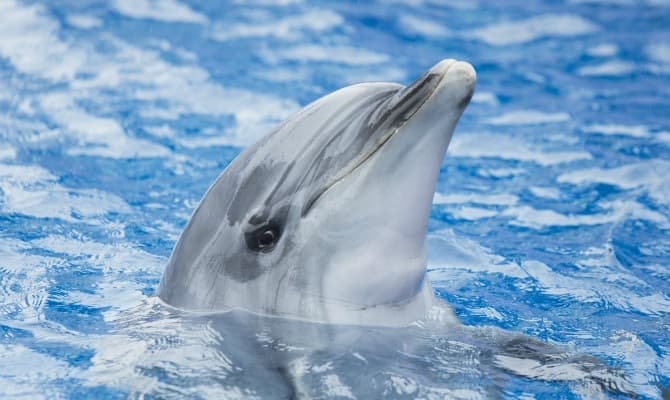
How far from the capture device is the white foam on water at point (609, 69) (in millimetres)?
11711

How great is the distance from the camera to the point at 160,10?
13258 millimetres

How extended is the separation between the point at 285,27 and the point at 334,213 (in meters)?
9.28

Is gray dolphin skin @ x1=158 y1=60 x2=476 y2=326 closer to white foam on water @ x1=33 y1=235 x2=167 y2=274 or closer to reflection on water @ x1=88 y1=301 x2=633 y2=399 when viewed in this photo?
reflection on water @ x1=88 y1=301 x2=633 y2=399

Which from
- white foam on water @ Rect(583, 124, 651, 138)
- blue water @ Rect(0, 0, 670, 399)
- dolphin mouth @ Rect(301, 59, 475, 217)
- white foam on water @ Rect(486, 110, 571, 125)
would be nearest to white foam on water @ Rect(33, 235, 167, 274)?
blue water @ Rect(0, 0, 670, 399)

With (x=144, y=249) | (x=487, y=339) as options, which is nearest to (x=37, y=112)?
(x=144, y=249)

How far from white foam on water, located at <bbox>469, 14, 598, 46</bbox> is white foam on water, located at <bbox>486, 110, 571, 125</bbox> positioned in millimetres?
2613

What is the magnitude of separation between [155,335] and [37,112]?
5.76m

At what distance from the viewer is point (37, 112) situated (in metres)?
9.74

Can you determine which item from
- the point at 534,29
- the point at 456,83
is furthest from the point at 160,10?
the point at 456,83

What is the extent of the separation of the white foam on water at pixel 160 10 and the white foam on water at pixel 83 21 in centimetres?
43

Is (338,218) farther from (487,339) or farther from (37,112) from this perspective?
(37,112)

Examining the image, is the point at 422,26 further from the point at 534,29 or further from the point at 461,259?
the point at 461,259

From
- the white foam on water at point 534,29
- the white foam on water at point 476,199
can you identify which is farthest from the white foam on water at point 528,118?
the white foam on water at point 534,29

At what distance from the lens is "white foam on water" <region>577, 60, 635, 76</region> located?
11.7m
